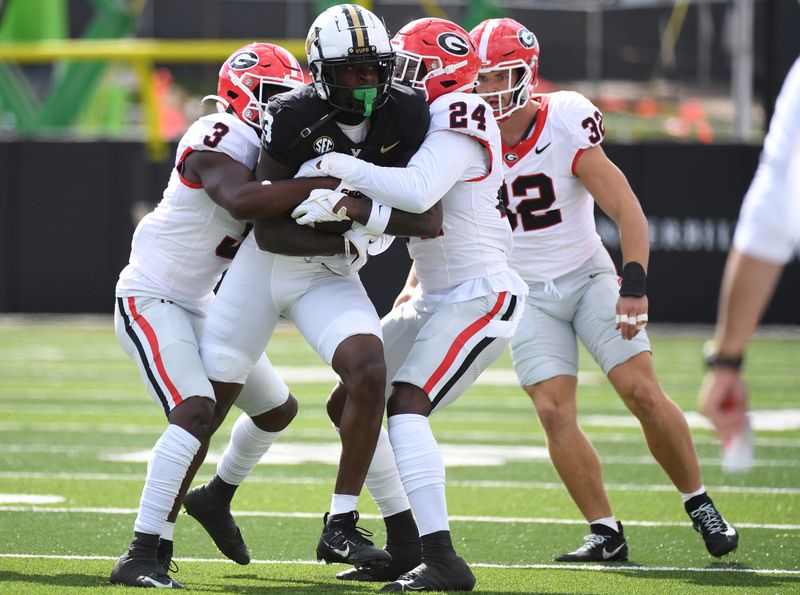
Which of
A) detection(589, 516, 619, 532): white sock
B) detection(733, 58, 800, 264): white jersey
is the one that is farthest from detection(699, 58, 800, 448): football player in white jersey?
detection(589, 516, 619, 532): white sock

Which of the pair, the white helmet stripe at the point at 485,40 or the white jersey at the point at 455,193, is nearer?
the white jersey at the point at 455,193

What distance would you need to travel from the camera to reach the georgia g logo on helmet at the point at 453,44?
4180mm

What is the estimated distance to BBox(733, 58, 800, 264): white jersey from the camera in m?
2.52

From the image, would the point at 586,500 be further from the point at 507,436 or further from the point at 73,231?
the point at 73,231

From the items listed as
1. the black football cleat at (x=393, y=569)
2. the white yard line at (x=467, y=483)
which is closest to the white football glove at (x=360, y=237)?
the black football cleat at (x=393, y=569)

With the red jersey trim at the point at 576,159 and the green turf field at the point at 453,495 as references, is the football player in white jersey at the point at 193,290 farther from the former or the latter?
the red jersey trim at the point at 576,159

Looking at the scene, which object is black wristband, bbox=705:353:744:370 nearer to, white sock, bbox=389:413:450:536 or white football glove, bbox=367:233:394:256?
white sock, bbox=389:413:450:536

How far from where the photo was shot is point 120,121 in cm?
2336

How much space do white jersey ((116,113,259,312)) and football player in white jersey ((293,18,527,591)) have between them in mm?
441

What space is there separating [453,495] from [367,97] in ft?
7.82

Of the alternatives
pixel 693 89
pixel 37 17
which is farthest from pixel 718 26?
pixel 37 17

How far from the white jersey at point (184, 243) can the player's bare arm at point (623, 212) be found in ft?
3.97

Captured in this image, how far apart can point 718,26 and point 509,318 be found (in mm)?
16608

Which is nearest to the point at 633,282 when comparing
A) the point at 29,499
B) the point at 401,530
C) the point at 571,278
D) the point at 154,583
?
the point at 571,278
